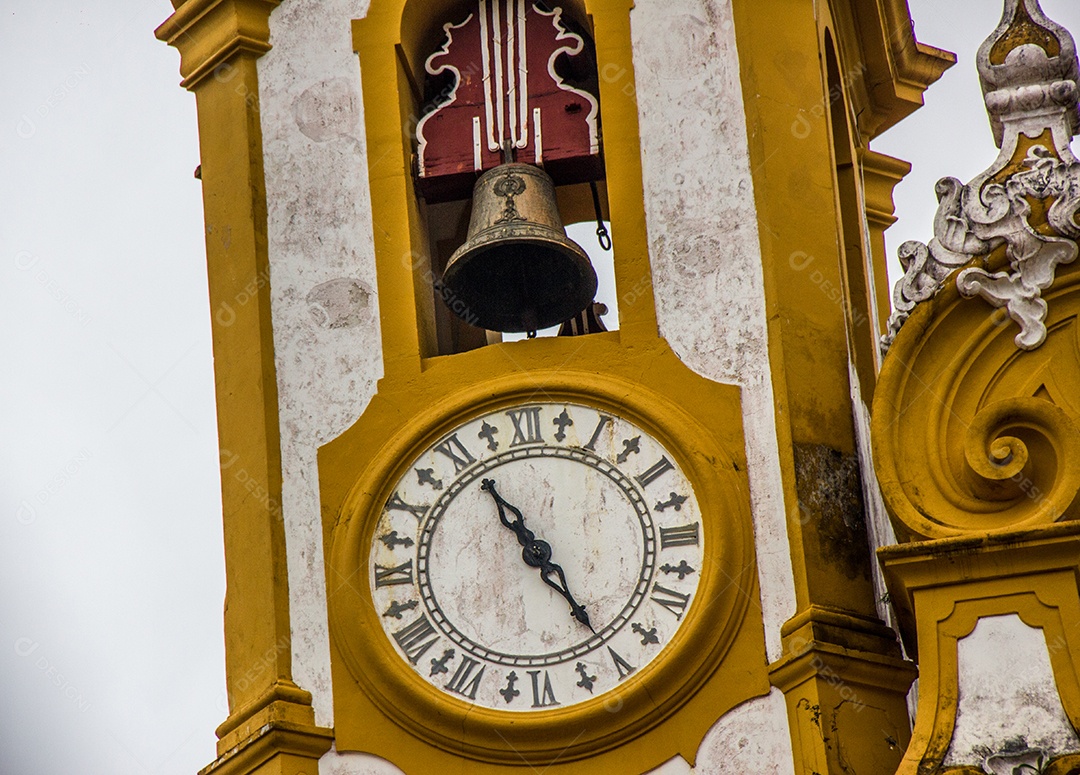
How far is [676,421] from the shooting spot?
2008 centimetres

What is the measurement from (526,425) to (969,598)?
9.42ft

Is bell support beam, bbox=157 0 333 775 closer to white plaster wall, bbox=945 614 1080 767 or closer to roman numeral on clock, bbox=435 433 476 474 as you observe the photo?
roman numeral on clock, bbox=435 433 476 474

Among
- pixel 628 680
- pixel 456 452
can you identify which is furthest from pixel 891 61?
pixel 628 680

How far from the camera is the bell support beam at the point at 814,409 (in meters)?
19.2

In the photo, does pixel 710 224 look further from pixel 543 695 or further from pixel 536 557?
pixel 543 695

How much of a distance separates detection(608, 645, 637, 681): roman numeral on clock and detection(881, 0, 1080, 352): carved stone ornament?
7.10ft

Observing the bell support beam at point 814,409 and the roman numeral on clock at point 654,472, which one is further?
the roman numeral on clock at point 654,472

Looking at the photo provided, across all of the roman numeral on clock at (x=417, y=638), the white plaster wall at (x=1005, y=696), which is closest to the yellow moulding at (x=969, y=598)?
the white plaster wall at (x=1005, y=696)

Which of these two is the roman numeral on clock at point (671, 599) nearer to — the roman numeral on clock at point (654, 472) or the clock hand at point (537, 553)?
the clock hand at point (537, 553)

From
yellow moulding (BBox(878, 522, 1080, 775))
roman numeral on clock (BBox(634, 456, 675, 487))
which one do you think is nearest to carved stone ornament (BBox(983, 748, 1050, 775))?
yellow moulding (BBox(878, 522, 1080, 775))

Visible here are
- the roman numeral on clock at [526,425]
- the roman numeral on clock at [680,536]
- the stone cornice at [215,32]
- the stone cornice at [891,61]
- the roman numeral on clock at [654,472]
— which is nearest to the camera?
the roman numeral on clock at [680,536]

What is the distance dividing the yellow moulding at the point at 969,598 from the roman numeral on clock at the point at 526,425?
2373mm

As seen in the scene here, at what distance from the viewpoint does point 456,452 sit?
66.8 feet

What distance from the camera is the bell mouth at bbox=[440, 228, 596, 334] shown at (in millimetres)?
20875
